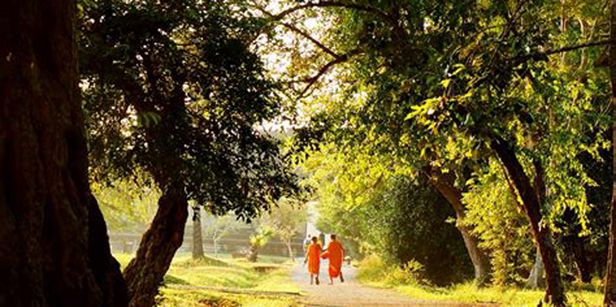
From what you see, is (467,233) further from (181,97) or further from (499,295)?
(181,97)

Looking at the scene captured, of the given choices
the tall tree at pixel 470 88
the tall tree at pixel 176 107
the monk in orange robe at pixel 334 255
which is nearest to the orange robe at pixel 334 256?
the monk in orange robe at pixel 334 255

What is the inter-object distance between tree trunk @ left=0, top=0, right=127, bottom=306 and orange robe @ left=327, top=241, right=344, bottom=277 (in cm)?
1853

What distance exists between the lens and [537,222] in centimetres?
1212

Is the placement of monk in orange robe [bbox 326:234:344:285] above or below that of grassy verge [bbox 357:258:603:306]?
above

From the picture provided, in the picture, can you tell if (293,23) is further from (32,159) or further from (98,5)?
(32,159)

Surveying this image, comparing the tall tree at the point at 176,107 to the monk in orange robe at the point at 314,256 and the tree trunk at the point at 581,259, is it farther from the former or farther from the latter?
the tree trunk at the point at 581,259

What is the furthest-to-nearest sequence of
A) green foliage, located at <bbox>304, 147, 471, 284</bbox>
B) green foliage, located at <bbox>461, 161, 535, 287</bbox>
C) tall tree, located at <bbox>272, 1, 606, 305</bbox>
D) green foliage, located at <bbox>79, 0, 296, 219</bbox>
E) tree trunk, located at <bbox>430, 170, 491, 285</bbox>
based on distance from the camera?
green foliage, located at <bbox>304, 147, 471, 284</bbox> < tree trunk, located at <bbox>430, 170, 491, 285</bbox> < green foliage, located at <bbox>461, 161, 535, 287</bbox> < green foliage, located at <bbox>79, 0, 296, 219</bbox> < tall tree, located at <bbox>272, 1, 606, 305</bbox>

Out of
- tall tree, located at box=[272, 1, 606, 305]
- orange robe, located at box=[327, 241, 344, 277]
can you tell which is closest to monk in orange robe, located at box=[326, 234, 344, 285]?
orange robe, located at box=[327, 241, 344, 277]

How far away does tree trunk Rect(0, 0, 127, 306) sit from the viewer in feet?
13.0

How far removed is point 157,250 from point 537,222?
6770 mm

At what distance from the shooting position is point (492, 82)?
5.87m

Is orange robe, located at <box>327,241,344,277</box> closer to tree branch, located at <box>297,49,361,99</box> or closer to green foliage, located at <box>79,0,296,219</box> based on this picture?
tree branch, located at <box>297,49,361,99</box>

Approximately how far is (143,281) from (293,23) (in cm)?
804

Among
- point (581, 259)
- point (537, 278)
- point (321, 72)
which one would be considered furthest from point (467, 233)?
point (321, 72)
